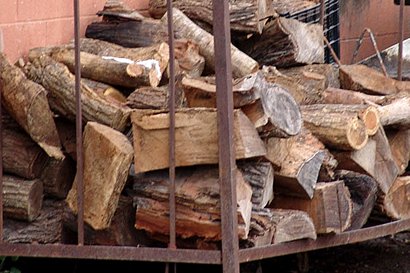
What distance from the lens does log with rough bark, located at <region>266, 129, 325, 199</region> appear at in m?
4.41

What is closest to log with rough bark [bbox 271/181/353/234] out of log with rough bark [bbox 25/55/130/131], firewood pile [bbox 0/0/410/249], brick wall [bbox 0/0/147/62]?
firewood pile [bbox 0/0/410/249]

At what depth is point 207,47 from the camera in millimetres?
5078

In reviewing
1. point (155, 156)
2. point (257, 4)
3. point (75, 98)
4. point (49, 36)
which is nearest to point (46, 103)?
point (75, 98)

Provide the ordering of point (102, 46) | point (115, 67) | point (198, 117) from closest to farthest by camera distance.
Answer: point (198, 117) → point (115, 67) → point (102, 46)

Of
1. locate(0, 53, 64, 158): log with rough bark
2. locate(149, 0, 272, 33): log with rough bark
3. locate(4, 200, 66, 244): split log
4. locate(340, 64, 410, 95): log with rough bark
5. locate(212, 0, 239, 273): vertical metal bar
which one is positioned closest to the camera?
locate(212, 0, 239, 273): vertical metal bar

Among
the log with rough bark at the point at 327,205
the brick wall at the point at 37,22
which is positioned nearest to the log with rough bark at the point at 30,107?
the brick wall at the point at 37,22

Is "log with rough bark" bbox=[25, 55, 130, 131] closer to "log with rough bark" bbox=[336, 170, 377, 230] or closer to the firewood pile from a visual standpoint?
the firewood pile

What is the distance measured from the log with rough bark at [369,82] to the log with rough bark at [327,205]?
94 centimetres

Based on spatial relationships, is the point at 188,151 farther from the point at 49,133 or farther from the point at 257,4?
the point at 257,4

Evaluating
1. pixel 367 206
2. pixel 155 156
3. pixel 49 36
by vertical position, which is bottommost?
pixel 367 206

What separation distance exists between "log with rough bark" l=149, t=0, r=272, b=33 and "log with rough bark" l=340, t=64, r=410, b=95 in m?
0.48

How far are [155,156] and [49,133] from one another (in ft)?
1.53

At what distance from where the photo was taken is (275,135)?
4328 millimetres

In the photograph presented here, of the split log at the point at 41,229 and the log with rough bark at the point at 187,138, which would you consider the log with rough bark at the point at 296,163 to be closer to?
the log with rough bark at the point at 187,138
